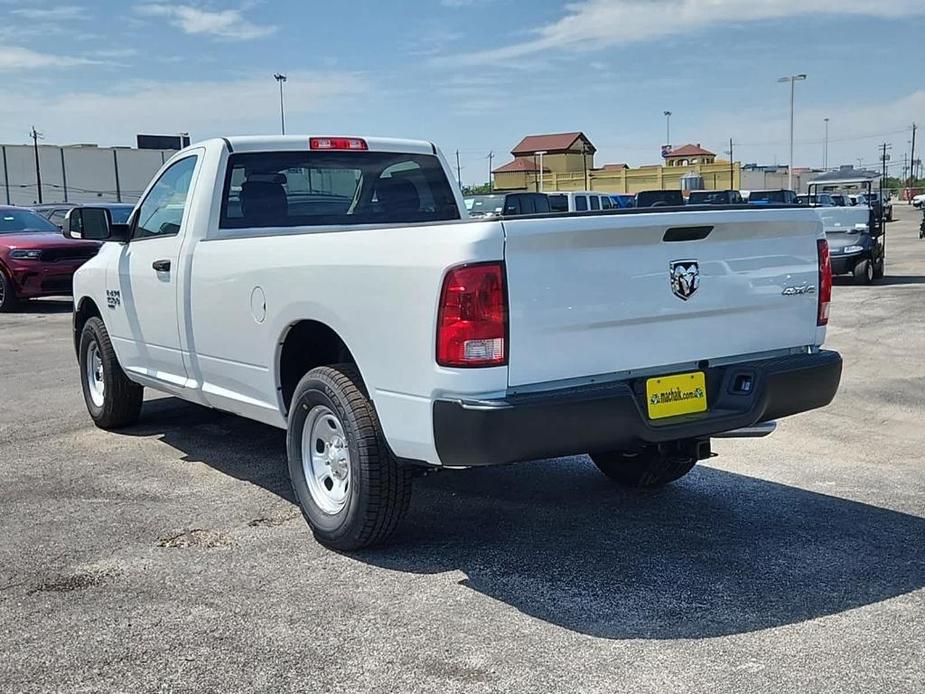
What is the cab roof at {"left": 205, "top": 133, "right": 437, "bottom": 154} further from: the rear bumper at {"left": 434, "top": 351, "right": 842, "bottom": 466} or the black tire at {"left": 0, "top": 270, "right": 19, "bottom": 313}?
the black tire at {"left": 0, "top": 270, "right": 19, "bottom": 313}

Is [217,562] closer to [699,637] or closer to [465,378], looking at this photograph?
[465,378]

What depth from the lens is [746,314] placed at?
440 centimetres

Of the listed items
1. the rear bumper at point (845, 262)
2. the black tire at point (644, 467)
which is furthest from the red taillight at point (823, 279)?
the rear bumper at point (845, 262)

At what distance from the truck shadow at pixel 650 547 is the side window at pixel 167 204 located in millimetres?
1527

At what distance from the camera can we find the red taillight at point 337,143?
6156mm

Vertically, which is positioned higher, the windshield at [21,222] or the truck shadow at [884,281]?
the windshield at [21,222]

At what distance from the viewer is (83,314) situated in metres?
7.57

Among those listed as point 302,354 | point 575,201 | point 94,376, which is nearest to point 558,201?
point 575,201

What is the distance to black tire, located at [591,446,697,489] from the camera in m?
5.37

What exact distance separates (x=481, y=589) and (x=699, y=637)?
0.94 metres

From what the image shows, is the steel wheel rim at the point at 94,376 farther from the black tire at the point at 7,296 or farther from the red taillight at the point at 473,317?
the black tire at the point at 7,296

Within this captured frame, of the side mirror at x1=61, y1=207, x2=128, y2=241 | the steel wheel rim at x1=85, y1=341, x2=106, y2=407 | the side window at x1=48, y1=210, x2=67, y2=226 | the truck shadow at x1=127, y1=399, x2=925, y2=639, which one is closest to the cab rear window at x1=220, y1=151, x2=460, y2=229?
the side mirror at x1=61, y1=207, x2=128, y2=241

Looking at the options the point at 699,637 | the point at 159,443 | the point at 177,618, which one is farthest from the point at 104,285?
the point at 699,637

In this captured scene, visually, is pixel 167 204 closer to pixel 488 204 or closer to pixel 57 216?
pixel 57 216
